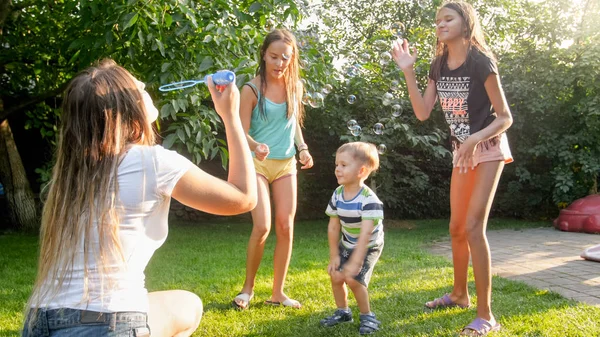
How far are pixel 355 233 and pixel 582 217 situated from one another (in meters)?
5.89

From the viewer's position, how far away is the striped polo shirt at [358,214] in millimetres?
2908

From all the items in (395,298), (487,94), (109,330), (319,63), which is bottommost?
(395,298)

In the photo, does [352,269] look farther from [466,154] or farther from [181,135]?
[181,135]

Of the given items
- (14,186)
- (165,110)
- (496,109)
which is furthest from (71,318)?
(14,186)

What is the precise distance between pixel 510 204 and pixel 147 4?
723 cm

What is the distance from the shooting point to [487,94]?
291 cm

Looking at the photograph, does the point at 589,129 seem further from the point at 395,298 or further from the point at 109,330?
the point at 109,330

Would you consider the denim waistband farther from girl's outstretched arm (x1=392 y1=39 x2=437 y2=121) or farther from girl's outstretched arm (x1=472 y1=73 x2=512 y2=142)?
girl's outstretched arm (x1=392 y1=39 x2=437 y2=121)

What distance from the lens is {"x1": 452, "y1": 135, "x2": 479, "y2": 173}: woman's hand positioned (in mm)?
2781

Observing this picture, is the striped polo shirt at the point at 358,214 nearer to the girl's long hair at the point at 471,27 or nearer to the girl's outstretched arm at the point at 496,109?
the girl's outstretched arm at the point at 496,109

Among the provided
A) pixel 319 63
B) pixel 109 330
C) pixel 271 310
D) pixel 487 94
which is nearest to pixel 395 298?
pixel 271 310

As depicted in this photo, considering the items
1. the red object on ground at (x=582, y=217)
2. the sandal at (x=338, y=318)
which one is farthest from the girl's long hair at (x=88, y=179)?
the red object on ground at (x=582, y=217)

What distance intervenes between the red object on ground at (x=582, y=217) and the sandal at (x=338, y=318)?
5.70 metres

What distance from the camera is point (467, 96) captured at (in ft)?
9.83
